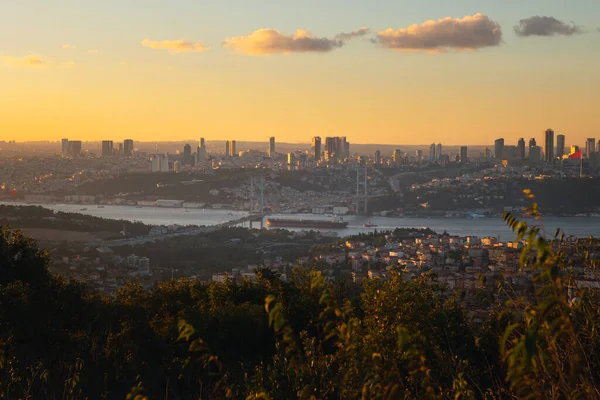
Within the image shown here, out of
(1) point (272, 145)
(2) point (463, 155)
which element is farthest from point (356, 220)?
(1) point (272, 145)

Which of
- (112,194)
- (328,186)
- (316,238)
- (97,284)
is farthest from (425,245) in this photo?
(328,186)

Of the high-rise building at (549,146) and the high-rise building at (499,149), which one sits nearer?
the high-rise building at (549,146)

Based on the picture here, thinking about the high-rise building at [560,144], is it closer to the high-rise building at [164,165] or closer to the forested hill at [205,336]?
the high-rise building at [164,165]

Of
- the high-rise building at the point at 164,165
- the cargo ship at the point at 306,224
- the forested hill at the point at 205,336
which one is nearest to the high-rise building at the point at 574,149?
the cargo ship at the point at 306,224

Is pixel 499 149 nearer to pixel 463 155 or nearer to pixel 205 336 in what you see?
pixel 463 155

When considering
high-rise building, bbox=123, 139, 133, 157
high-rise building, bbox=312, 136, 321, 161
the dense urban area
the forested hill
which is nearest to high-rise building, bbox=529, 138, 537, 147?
the dense urban area
